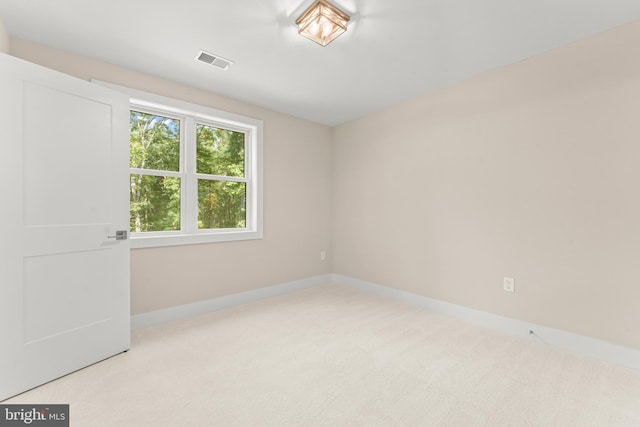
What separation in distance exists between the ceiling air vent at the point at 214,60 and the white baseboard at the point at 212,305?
7.78 ft

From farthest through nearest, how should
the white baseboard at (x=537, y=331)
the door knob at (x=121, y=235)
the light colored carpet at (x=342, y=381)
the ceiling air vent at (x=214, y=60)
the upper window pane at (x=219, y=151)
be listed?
the upper window pane at (x=219, y=151), the ceiling air vent at (x=214, y=60), the door knob at (x=121, y=235), the white baseboard at (x=537, y=331), the light colored carpet at (x=342, y=381)

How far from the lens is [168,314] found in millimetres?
2746

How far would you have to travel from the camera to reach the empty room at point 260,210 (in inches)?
65.2

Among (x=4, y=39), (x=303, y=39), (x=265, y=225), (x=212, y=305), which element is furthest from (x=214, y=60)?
(x=212, y=305)

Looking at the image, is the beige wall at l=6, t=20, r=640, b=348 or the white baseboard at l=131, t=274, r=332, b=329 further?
the white baseboard at l=131, t=274, r=332, b=329

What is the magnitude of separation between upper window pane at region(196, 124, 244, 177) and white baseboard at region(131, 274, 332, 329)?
4.81 ft

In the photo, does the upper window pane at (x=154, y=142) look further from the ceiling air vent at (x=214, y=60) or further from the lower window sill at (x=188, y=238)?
the ceiling air vent at (x=214, y=60)

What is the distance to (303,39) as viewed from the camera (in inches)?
83.7

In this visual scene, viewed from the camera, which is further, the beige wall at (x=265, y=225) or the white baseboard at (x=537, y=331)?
the beige wall at (x=265, y=225)

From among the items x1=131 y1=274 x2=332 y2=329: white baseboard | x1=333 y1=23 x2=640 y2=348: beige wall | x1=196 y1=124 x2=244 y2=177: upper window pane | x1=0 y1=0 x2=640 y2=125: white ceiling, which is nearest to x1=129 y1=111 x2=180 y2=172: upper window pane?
x1=196 y1=124 x2=244 y2=177: upper window pane

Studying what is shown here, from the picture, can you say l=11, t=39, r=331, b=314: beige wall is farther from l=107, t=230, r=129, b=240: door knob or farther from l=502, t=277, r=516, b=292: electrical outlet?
l=502, t=277, r=516, b=292: electrical outlet

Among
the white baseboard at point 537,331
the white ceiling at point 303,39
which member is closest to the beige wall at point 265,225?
the white ceiling at point 303,39

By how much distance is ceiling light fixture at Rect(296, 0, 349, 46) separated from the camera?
1762 mm

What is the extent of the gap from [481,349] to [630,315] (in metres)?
1.02
